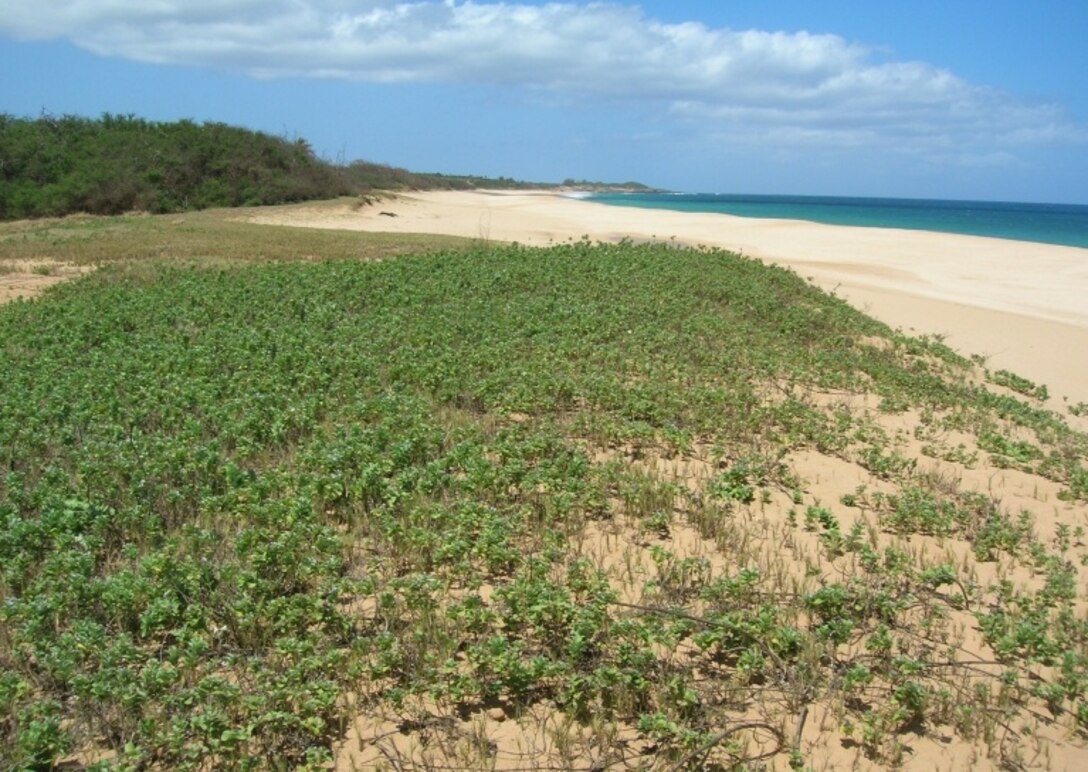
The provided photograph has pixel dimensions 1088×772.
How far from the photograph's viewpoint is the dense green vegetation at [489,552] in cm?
426

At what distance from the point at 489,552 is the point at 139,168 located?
116 ft

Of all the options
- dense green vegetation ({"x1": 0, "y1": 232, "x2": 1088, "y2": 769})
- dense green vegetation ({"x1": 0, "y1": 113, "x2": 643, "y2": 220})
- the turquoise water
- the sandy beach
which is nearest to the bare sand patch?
dense green vegetation ({"x1": 0, "y1": 232, "x2": 1088, "y2": 769})

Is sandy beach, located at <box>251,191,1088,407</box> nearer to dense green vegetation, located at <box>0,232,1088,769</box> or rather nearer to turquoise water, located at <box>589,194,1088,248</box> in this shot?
dense green vegetation, located at <box>0,232,1088,769</box>

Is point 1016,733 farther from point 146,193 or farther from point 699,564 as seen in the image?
point 146,193

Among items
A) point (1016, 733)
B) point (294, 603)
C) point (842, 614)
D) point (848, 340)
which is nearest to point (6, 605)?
point (294, 603)

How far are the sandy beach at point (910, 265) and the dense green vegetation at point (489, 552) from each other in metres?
6.83

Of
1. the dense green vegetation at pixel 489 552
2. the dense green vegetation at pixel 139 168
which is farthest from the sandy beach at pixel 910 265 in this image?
the dense green vegetation at pixel 489 552

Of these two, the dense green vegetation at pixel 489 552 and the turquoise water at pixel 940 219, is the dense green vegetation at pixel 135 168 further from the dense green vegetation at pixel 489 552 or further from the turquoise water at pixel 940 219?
the turquoise water at pixel 940 219

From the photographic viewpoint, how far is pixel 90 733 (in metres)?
4.04

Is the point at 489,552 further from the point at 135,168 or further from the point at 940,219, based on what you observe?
the point at 940,219

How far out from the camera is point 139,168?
3559cm

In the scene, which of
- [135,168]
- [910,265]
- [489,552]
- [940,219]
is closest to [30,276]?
[489,552]

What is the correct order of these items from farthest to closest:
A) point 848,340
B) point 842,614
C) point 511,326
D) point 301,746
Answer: point 848,340 → point 511,326 → point 842,614 → point 301,746

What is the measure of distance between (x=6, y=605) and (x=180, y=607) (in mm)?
824
